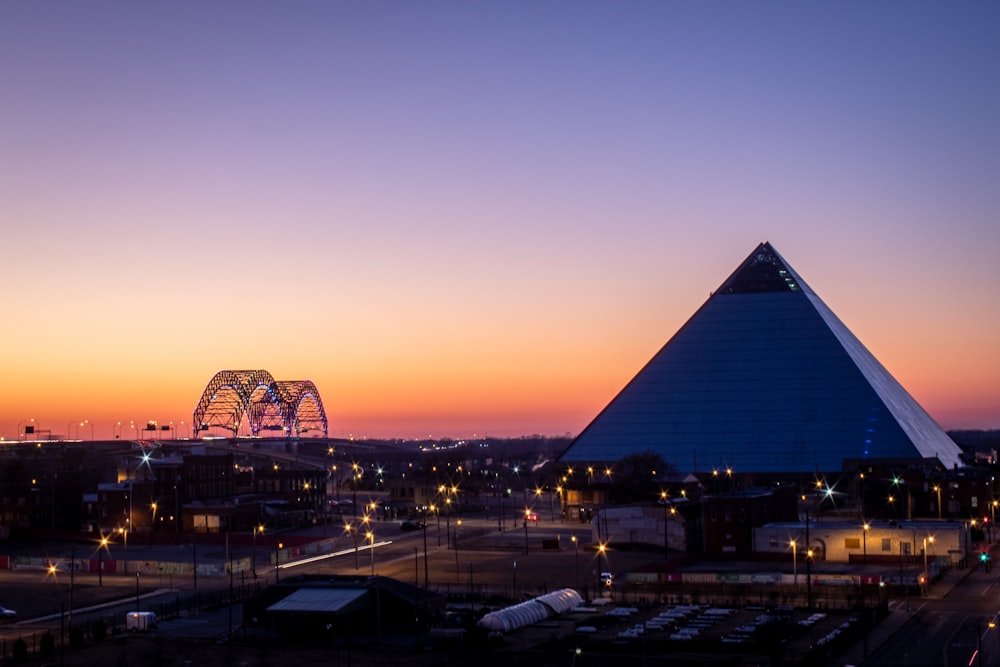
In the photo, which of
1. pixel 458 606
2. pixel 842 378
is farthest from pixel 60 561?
pixel 842 378

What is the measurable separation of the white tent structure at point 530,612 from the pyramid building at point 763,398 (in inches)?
2136

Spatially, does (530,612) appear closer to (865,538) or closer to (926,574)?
(926,574)

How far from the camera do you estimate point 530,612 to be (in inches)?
1789

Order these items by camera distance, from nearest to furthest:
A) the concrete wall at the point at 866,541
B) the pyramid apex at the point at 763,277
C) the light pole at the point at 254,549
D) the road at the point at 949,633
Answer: the road at the point at 949,633 < the light pole at the point at 254,549 < the concrete wall at the point at 866,541 < the pyramid apex at the point at 763,277

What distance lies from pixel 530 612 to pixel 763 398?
215 ft

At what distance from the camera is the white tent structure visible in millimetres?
43375

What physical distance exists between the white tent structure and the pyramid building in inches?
2136

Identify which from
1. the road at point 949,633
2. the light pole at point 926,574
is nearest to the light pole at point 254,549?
the road at point 949,633

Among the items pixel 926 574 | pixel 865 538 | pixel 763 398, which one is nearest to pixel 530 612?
pixel 926 574

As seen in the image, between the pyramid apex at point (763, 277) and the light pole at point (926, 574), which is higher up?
the pyramid apex at point (763, 277)

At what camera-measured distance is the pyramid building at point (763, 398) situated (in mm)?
101312

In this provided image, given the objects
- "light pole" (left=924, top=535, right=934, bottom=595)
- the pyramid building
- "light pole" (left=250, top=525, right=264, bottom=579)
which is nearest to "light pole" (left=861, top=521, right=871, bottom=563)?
"light pole" (left=924, top=535, right=934, bottom=595)

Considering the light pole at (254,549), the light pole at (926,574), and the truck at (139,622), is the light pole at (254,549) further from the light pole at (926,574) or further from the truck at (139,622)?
the light pole at (926,574)

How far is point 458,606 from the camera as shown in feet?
161
